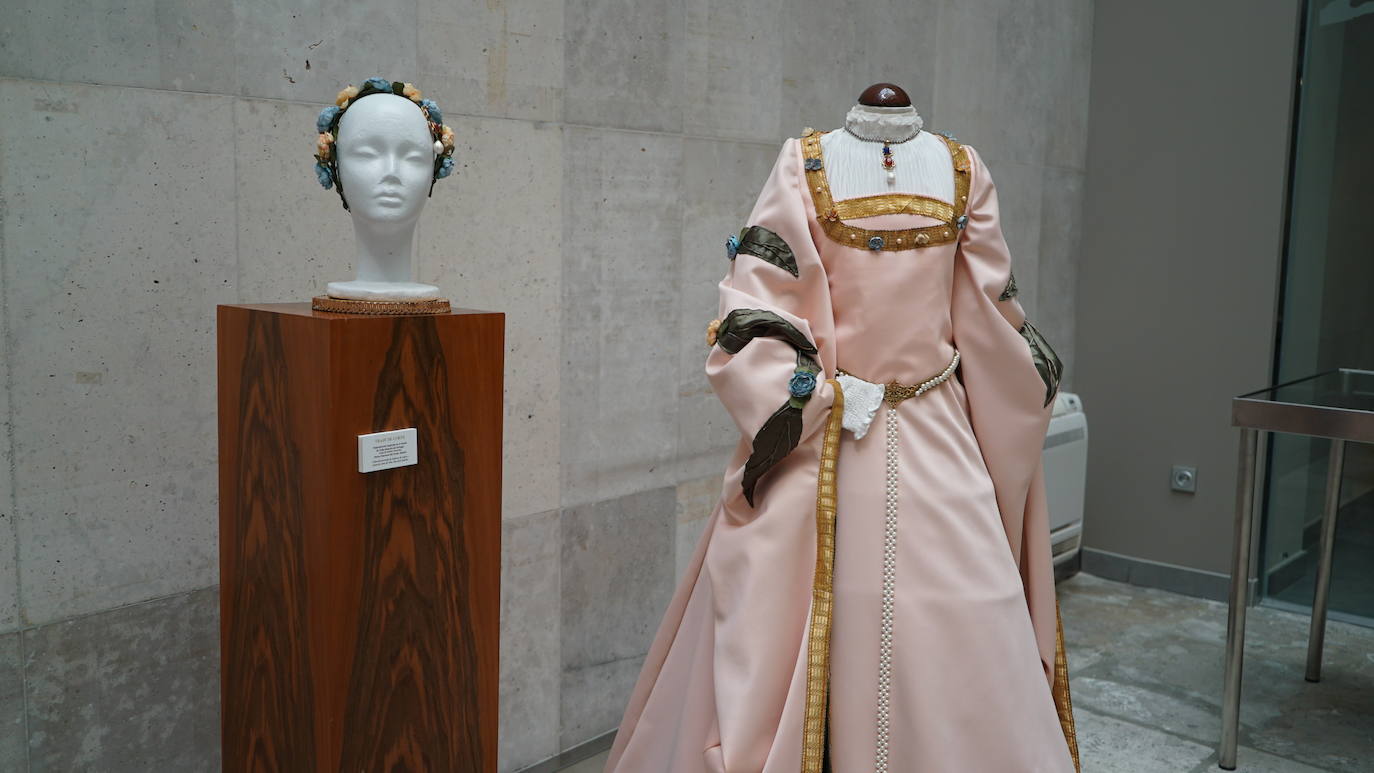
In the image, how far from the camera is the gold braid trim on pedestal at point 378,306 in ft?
5.92

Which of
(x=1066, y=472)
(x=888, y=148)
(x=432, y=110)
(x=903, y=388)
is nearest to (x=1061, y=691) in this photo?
(x=903, y=388)

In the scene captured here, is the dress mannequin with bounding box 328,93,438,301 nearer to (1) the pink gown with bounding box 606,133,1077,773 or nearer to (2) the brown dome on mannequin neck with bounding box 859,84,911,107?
(1) the pink gown with bounding box 606,133,1077,773

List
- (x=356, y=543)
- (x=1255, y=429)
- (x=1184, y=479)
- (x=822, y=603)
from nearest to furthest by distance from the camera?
1. (x=356, y=543)
2. (x=822, y=603)
3. (x=1255, y=429)
4. (x=1184, y=479)

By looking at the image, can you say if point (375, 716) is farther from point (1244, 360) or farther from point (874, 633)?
point (1244, 360)

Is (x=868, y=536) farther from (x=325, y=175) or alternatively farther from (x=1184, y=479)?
(x=1184, y=479)

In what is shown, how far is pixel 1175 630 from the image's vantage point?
160 inches

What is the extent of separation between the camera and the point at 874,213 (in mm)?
2172

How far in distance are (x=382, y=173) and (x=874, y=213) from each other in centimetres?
89

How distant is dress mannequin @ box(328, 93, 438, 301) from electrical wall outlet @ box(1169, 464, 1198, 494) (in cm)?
350

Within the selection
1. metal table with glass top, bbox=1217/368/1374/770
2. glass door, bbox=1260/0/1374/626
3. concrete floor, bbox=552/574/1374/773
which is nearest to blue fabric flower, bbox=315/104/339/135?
concrete floor, bbox=552/574/1374/773

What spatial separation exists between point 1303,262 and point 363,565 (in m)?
3.71

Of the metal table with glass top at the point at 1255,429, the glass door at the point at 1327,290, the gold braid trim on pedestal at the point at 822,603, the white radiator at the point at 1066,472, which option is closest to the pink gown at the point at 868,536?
the gold braid trim on pedestal at the point at 822,603

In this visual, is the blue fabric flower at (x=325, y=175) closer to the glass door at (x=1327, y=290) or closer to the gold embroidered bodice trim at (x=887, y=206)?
the gold embroidered bodice trim at (x=887, y=206)

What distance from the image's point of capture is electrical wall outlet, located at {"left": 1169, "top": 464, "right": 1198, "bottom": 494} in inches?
176
